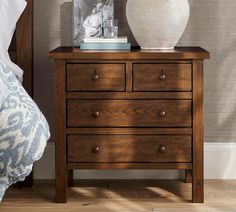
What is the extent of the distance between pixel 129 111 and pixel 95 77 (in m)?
0.22

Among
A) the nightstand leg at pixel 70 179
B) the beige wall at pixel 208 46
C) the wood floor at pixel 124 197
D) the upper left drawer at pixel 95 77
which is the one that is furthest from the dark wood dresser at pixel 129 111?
the beige wall at pixel 208 46

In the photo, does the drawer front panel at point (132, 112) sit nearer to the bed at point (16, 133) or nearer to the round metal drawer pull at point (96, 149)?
the round metal drawer pull at point (96, 149)

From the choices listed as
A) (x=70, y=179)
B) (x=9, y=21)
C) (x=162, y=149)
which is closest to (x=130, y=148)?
(x=162, y=149)

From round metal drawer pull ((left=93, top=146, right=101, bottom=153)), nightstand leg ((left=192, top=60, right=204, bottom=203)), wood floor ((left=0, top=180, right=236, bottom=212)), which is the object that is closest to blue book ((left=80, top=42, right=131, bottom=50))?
nightstand leg ((left=192, top=60, right=204, bottom=203))

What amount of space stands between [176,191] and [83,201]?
19.0 inches

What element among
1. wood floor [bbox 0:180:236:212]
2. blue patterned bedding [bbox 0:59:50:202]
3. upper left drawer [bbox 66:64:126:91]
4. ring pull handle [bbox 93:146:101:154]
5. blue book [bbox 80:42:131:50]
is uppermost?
blue book [bbox 80:42:131:50]

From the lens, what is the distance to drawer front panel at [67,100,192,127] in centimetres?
313

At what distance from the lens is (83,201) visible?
3.21 m

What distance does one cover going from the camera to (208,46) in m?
3.57

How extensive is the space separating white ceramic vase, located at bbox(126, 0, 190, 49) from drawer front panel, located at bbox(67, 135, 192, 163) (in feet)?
1.46

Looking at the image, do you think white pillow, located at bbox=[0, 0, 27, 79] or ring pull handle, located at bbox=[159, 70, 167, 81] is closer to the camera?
ring pull handle, located at bbox=[159, 70, 167, 81]

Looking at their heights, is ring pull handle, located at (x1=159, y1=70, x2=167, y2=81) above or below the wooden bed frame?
below

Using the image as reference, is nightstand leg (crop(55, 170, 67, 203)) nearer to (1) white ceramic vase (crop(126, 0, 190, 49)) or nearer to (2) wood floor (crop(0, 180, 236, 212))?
(2) wood floor (crop(0, 180, 236, 212))

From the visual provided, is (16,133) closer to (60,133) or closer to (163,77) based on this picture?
(60,133)
